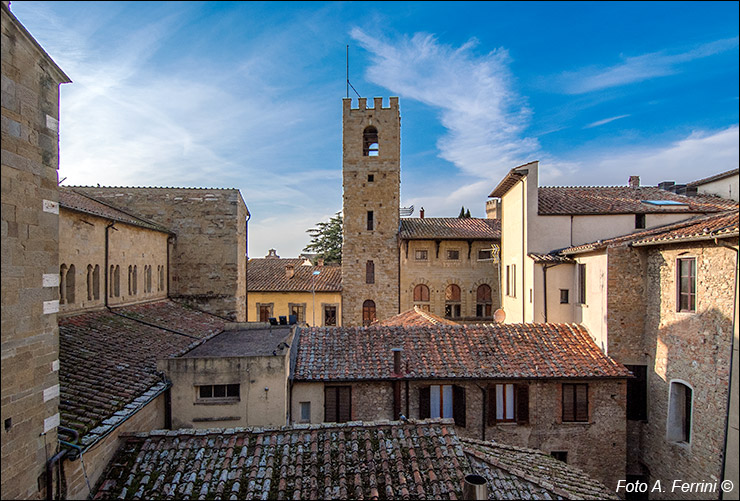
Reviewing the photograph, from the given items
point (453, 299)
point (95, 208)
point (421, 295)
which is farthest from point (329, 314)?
point (95, 208)

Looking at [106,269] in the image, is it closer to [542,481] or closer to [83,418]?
[83,418]

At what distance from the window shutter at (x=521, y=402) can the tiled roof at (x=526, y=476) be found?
117 inches

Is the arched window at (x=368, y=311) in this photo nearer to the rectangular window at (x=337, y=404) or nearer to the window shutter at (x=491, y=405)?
the rectangular window at (x=337, y=404)

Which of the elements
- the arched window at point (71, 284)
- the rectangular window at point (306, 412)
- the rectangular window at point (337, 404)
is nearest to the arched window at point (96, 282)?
the arched window at point (71, 284)

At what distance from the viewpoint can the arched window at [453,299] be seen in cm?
2570

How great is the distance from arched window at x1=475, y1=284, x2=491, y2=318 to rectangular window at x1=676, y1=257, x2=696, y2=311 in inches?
598

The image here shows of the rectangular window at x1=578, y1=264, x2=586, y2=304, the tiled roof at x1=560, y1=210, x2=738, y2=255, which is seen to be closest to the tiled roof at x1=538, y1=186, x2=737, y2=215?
the rectangular window at x1=578, y1=264, x2=586, y2=304

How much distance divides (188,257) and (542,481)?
17.0 m

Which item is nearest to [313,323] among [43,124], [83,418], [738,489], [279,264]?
[279,264]

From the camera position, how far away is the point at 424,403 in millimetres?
11094

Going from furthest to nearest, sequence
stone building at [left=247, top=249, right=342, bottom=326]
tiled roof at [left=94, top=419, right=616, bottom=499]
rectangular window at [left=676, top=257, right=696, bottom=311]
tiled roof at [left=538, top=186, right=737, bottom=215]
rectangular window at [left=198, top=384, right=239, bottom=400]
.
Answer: stone building at [left=247, top=249, right=342, bottom=326], tiled roof at [left=538, top=186, right=737, bottom=215], rectangular window at [left=676, top=257, right=696, bottom=311], rectangular window at [left=198, top=384, right=239, bottom=400], tiled roof at [left=94, top=419, right=616, bottom=499]

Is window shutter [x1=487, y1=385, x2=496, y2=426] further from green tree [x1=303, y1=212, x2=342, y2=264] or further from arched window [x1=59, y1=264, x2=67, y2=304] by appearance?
green tree [x1=303, y1=212, x2=342, y2=264]

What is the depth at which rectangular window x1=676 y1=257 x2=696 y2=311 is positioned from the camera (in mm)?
9992

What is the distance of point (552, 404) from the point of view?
11211mm
